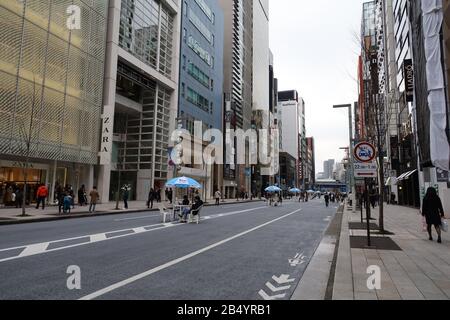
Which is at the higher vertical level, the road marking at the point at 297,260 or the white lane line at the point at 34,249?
the white lane line at the point at 34,249

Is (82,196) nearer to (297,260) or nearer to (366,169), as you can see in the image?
(366,169)

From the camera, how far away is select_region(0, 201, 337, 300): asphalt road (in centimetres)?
551

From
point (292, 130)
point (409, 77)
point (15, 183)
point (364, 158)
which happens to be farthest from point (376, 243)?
point (292, 130)

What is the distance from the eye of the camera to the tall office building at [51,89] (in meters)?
24.0

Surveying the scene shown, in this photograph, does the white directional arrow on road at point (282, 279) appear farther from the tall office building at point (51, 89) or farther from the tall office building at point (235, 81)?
the tall office building at point (235, 81)

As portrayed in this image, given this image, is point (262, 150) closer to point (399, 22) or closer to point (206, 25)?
point (206, 25)

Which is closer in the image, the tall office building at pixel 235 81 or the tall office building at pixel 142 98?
the tall office building at pixel 142 98

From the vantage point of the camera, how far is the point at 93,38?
3244 centimetres

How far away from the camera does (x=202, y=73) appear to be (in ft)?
196

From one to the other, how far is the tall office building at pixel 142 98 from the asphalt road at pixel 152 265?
92.8 feet

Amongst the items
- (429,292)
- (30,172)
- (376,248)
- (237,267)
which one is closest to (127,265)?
(237,267)

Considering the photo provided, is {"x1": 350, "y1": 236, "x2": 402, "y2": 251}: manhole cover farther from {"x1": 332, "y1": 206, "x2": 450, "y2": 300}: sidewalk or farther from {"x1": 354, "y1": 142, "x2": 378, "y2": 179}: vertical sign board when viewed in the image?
{"x1": 354, "y1": 142, "x2": 378, "y2": 179}: vertical sign board

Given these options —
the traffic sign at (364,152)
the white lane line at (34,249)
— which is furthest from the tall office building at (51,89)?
the traffic sign at (364,152)

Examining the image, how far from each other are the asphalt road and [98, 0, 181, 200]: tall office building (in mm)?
28273
